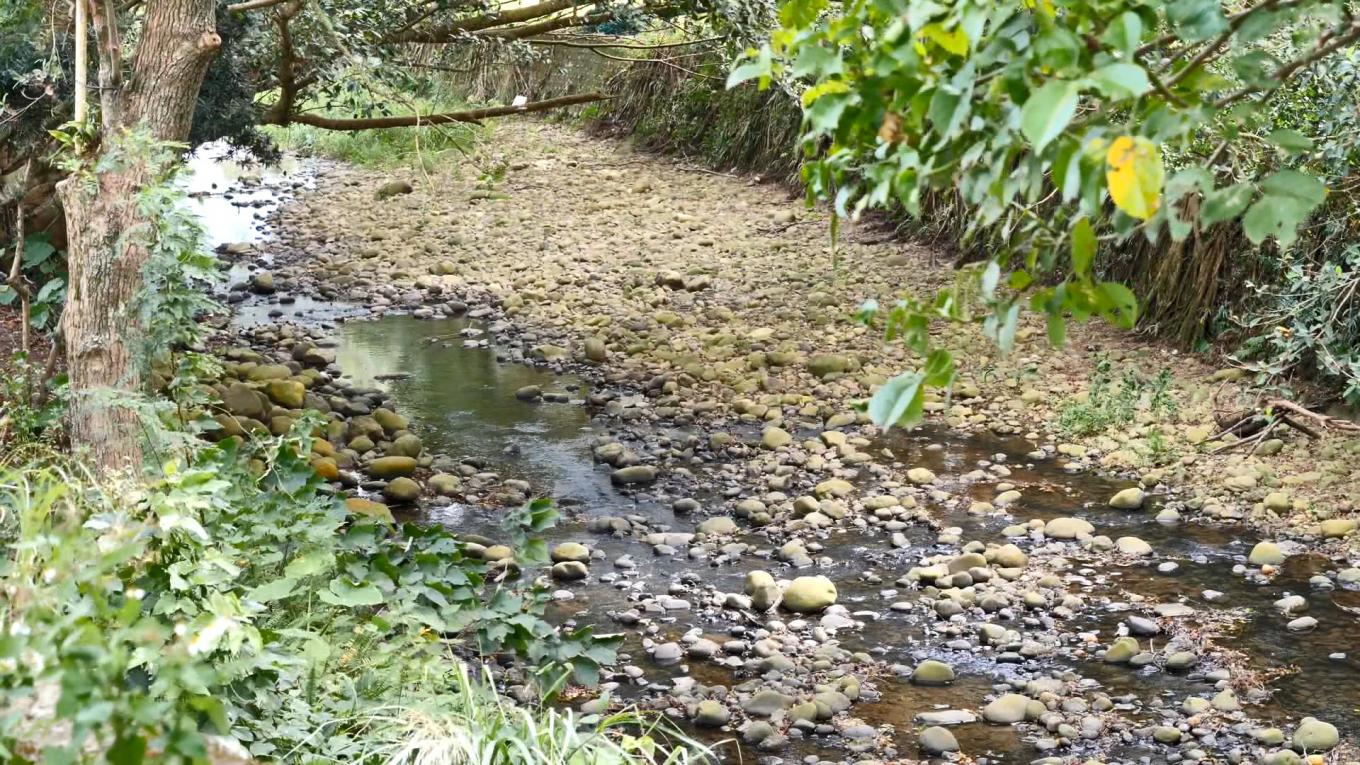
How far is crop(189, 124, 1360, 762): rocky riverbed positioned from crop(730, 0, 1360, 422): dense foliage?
235mm

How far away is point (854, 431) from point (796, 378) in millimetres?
924

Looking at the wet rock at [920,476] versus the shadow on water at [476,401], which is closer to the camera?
the wet rock at [920,476]

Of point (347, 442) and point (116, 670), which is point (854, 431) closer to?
point (347, 442)

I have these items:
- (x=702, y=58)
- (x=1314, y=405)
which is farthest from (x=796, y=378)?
(x=702, y=58)

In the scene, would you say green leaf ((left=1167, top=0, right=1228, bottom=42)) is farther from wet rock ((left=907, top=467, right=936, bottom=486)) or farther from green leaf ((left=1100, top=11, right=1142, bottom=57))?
wet rock ((left=907, top=467, right=936, bottom=486))

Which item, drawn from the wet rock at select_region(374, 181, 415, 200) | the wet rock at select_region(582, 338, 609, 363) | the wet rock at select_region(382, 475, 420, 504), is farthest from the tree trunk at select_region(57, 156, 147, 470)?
the wet rock at select_region(374, 181, 415, 200)

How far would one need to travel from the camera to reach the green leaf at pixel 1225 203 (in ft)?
4.00

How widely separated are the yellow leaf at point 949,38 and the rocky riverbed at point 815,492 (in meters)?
0.40

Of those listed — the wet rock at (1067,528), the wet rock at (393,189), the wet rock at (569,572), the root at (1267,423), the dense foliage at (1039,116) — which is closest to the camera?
Result: the dense foliage at (1039,116)

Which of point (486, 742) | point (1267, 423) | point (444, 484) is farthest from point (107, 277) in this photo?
point (1267, 423)

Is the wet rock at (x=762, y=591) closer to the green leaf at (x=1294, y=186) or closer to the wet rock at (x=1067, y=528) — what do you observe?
the wet rock at (x=1067, y=528)

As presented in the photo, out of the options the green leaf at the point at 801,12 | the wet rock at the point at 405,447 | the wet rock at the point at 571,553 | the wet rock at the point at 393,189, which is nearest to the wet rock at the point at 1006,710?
the wet rock at the point at 571,553

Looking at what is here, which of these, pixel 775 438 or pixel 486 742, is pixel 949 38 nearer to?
pixel 486 742

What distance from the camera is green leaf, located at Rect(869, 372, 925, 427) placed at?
1.34m
